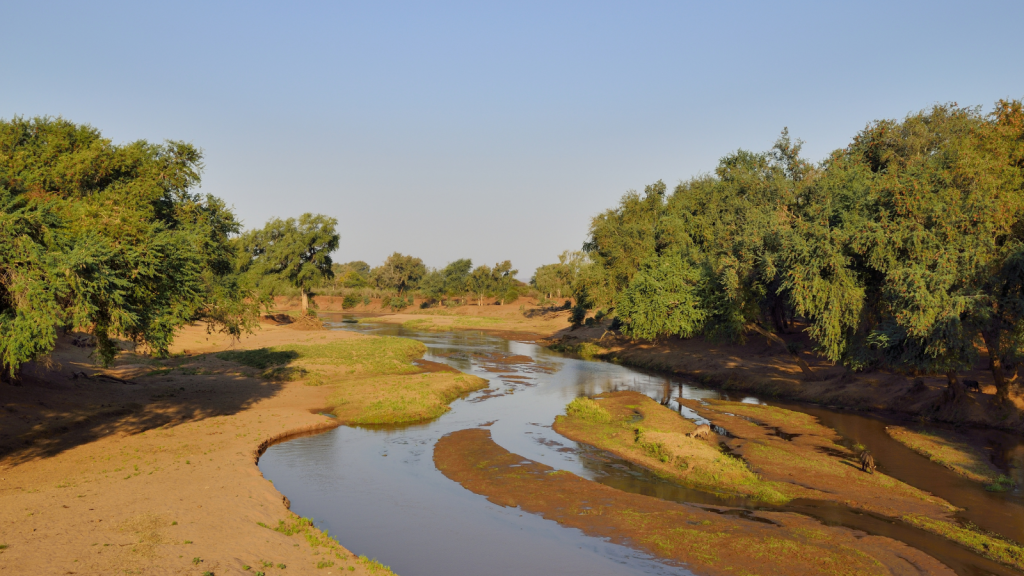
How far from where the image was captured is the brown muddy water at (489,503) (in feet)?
48.8

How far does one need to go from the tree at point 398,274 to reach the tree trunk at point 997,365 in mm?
130233

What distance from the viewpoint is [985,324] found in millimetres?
25953

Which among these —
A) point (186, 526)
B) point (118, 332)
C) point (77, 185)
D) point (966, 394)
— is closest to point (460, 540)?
point (186, 526)

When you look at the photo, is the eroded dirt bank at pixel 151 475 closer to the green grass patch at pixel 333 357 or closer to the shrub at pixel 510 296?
the green grass patch at pixel 333 357

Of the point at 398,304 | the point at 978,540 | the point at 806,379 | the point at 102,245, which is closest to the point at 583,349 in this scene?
the point at 806,379

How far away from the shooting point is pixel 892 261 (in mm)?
29391

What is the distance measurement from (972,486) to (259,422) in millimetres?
27835

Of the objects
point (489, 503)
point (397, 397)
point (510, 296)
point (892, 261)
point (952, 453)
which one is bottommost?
point (489, 503)

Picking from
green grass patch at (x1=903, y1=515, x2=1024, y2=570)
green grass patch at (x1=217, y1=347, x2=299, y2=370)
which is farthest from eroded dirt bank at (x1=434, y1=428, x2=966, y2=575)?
green grass patch at (x1=217, y1=347, x2=299, y2=370)

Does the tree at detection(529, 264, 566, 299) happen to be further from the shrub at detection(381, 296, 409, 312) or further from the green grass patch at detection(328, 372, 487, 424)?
the green grass patch at detection(328, 372, 487, 424)

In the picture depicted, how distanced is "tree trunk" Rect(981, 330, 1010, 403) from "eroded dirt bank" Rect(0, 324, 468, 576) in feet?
89.6

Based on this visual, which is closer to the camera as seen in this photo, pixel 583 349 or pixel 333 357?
pixel 333 357

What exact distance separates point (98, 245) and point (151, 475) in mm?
6883

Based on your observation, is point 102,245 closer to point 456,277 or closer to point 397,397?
point 397,397
